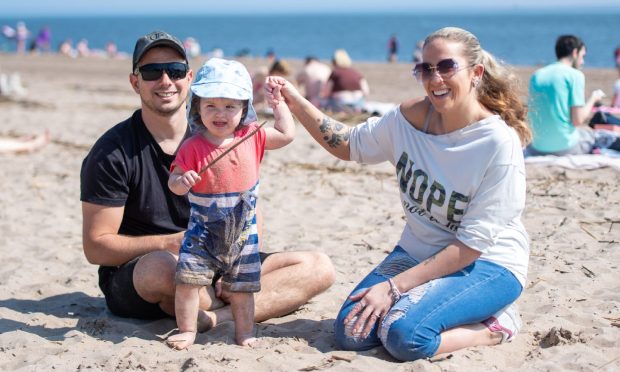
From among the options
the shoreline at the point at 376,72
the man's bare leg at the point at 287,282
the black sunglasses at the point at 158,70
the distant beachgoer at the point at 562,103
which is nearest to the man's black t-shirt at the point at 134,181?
the black sunglasses at the point at 158,70

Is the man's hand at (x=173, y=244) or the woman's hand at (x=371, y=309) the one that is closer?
the woman's hand at (x=371, y=309)

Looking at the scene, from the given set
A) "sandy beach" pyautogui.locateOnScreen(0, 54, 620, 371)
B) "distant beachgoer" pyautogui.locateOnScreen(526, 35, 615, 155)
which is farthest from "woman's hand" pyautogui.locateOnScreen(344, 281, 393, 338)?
"distant beachgoer" pyautogui.locateOnScreen(526, 35, 615, 155)

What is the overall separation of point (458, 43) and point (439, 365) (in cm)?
148

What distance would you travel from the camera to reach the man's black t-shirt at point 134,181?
3.95 metres

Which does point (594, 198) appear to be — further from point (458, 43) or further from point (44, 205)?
point (44, 205)


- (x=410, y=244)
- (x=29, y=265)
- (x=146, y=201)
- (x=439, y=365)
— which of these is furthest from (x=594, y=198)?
(x=29, y=265)

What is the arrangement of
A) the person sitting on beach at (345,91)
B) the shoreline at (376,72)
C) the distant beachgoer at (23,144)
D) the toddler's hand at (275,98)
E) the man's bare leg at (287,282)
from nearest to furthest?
1. the toddler's hand at (275,98)
2. the man's bare leg at (287,282)
3. the distant beachgoer at (23,144)
4. the person sitting on beach at (345,91)
5. the shoreline at (376,72)

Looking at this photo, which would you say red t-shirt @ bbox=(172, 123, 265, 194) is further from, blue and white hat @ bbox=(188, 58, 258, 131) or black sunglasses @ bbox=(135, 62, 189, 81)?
black sunglasses @ bbox=(135, 62, 189, 81)

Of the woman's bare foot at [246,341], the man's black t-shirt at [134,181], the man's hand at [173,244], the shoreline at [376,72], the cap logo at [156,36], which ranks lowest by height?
the woman's bare foot at [246,341]

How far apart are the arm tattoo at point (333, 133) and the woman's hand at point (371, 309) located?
85 cm

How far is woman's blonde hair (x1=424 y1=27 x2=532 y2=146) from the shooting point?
12.1 ft

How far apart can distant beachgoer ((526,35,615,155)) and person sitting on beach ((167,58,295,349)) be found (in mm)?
4829

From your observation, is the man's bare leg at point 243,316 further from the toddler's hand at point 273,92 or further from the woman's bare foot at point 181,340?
the toddler's hand at point 273,92

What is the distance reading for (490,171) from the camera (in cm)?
355
